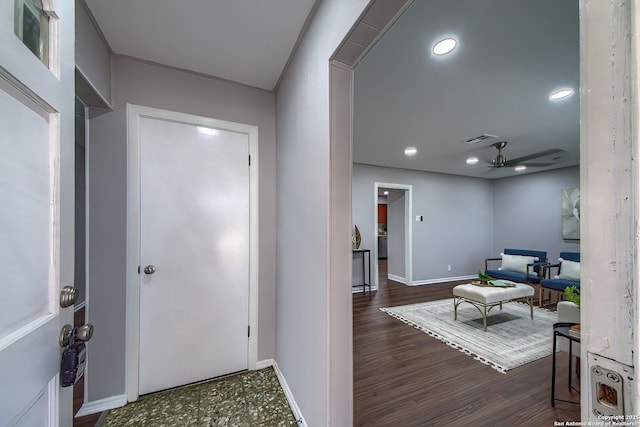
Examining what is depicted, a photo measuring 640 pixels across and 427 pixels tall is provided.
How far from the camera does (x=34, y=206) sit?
2.17ft

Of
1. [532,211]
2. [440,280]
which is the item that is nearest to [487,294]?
[440,280]

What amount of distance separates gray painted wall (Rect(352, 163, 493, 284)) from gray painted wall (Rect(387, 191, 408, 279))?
12.9 inches

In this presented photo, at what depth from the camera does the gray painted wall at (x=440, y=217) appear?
5164 millimetres

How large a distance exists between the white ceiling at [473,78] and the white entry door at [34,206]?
1.65m

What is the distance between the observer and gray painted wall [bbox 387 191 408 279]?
5.77 metres

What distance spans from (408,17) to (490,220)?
247 inches

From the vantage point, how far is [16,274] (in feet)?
1.99

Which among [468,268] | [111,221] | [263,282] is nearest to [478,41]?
[263,282]

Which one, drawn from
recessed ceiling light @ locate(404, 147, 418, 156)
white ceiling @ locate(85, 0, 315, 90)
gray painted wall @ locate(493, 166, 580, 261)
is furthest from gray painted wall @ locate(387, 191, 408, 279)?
white ceiling @ locate(85, 0, 315, 90)

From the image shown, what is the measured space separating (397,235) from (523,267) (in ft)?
7.75

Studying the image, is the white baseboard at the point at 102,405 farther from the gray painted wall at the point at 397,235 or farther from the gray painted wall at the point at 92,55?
the gray painted wall at the point at 397,235

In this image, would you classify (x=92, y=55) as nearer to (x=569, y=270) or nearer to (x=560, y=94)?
(x=560, y=94)

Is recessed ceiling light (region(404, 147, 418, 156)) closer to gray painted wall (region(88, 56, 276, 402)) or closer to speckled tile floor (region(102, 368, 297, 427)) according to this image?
gray painted wall (region(88, 56, 276, 402))

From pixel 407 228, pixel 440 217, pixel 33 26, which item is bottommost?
pixel 407 228
